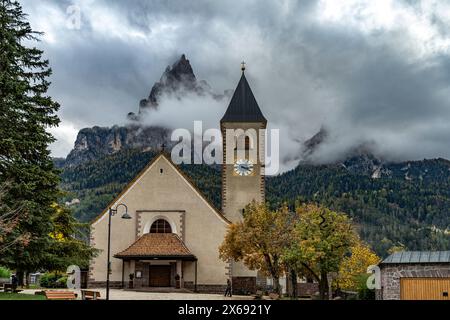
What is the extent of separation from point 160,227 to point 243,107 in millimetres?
16458

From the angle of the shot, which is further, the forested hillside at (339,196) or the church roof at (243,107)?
the forested hillside at (339,196)

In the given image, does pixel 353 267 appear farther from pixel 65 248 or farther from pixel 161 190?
pixel 65 248

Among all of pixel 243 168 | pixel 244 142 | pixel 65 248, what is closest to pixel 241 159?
pixel 243 168

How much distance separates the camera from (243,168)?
200 feet

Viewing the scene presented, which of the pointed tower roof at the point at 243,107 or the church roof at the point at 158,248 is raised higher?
A: the pointed tower roof at the point at 243,107

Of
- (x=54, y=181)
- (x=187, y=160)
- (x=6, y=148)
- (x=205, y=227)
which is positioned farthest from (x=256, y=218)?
(x=187, y=160)

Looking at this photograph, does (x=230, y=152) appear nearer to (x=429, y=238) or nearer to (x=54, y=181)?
(x=54, y=181)

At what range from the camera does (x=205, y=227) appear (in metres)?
52.8

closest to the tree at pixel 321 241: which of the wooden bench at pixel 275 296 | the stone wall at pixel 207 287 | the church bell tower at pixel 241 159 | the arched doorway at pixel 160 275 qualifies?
the wooden bench at pixel 275 296

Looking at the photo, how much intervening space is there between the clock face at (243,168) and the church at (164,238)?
8101 mm

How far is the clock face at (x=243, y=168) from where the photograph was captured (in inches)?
2400

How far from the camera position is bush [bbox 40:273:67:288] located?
52.1 m

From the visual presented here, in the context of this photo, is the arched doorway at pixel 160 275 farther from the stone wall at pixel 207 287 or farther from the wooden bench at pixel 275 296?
the wooden bench at pixel 275 296

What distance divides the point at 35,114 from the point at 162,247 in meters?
22.8
